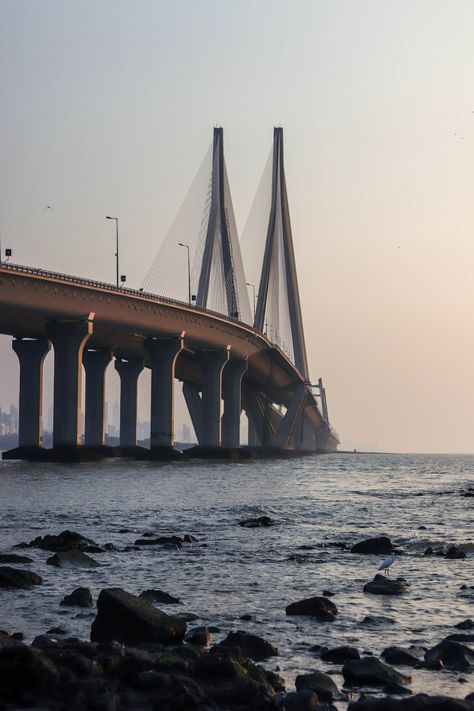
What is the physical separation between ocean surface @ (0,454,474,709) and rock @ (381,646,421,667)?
36 centimetres

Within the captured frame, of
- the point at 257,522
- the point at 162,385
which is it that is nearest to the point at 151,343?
the point at 162,385

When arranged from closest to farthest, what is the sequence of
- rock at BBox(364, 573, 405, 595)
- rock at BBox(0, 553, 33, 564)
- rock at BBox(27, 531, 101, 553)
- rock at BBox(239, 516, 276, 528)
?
rock at BBox(364, 573, 405, 595), rock at BBox(0, 553, 33, 564), rock at BBox(27, 531, 101, 553), rock at BBox(239, 516, 276, 528)

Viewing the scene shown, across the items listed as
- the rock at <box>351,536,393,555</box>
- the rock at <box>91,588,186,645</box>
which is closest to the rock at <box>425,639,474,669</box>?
the rock at <box>91,588,186,645</box>

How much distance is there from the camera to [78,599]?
1808cm

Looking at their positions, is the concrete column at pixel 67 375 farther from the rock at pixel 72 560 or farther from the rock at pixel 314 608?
the rock at pixel 314 608

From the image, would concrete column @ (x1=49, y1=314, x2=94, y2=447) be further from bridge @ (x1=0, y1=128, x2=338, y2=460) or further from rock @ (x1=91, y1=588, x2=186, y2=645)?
rock @ (x1=91, y1=588, x2=186, y2=645)

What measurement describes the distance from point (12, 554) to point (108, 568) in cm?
247

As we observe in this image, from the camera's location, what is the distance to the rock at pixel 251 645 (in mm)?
14312

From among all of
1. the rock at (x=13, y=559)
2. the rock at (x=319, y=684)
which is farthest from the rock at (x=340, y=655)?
the rock at (x=13, y=559)

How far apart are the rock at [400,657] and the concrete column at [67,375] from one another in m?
73.4

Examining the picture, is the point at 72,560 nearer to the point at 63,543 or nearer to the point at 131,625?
the point at 63,543

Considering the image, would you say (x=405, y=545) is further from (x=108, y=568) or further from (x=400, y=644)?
(x=400, y=644)

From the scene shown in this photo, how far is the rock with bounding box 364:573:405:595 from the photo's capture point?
66.5 ft

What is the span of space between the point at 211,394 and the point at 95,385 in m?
14.4
